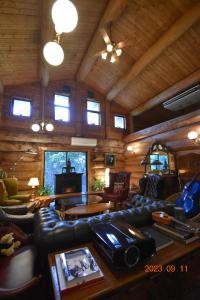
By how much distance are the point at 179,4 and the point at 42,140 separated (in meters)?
5.38

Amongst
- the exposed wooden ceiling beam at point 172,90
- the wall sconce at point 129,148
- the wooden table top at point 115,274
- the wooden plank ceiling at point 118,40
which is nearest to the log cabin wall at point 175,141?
the wall sconce at point 129,148

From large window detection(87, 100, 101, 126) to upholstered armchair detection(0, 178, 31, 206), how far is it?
3847 millimetres

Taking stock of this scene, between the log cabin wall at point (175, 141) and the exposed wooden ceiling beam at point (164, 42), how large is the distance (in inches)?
76.2

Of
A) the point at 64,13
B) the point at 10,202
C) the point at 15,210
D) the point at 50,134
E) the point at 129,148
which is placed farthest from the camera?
the point at 129,148

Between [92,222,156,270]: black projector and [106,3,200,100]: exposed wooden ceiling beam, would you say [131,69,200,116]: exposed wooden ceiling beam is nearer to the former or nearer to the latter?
[106,3,200,100]: exposed wooden ceiling beam

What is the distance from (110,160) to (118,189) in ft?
6.99

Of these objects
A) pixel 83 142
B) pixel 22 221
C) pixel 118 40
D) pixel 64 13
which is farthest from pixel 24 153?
pixel 64 13

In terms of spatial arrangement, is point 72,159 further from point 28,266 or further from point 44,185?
point 28,266

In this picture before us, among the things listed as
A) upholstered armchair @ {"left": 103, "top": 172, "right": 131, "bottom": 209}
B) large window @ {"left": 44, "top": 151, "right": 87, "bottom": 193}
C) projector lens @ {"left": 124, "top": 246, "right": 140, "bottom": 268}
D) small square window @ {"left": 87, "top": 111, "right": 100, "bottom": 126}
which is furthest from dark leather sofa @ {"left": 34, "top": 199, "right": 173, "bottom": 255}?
small square window @ {"left": 87, "top": 111, "right": 100, "bottom": 126}

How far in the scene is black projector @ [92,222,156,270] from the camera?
1.07 metres

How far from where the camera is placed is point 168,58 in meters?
4.64

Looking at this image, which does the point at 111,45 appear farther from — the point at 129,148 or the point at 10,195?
the point at 10,195

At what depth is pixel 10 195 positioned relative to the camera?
15.1ft

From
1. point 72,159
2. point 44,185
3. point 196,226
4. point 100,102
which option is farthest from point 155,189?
point 100,102
